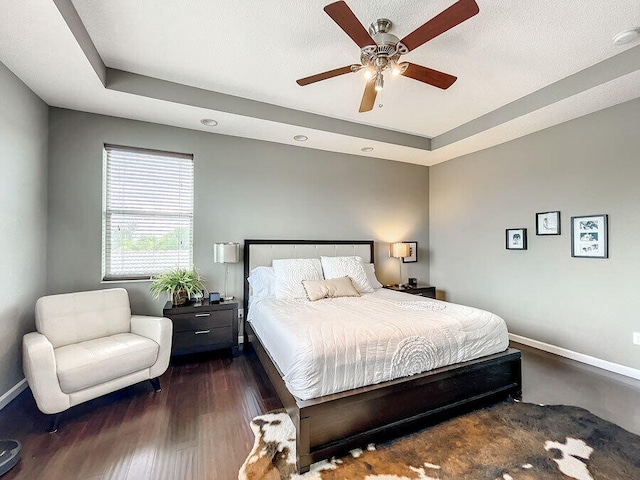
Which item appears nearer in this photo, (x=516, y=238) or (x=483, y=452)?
(x=483, y=452)

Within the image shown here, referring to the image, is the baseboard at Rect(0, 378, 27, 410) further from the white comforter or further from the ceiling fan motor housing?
the ceiling fan motor housing

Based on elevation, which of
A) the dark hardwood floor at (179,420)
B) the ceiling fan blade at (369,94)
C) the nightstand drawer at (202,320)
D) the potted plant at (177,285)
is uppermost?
the ceiling fan blade at (369,94)

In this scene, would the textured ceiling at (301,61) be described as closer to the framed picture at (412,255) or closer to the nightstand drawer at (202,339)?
the framed picture at (412,255)

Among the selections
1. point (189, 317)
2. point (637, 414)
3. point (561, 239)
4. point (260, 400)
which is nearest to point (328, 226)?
point (189, 317)

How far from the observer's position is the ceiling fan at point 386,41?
167 centimetres

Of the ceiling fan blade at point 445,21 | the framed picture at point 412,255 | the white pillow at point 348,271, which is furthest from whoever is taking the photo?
the framed picture at point 412,255

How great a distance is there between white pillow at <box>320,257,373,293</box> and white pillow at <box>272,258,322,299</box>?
0.38 ft

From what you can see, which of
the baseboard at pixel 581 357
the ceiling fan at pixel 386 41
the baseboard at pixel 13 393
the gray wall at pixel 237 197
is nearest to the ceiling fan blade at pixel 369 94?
the ceiling fan at pixel 386 41

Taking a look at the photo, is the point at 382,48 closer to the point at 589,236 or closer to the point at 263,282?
the point at 263,282

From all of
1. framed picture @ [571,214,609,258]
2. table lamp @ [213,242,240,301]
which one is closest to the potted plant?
table lamp @ [213,242,240,301]

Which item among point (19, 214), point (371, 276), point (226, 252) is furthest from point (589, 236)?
point (19, 214)

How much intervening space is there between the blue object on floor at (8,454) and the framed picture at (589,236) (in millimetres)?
5196

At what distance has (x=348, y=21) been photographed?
5.84 feet

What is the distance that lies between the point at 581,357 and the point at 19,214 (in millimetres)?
5865
